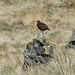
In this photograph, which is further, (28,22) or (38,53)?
(28,22)

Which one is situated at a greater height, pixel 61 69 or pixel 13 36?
pixel 61 69

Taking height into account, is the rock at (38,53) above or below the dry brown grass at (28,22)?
above

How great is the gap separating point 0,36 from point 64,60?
24.3 feet

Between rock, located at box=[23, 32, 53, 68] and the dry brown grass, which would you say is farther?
the dry brown grass

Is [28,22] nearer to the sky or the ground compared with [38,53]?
nearer to the ground

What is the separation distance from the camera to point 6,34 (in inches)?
513

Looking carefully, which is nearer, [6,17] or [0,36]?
[0,36]

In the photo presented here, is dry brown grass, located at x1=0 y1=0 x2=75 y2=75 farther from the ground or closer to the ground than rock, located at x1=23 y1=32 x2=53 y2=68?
closer to the ground

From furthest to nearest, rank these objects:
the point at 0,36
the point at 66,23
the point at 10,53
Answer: the point at 66,23 → the point at 0,36 → the point at 10,53

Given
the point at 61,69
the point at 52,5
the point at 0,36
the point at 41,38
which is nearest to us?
the point at 61,69

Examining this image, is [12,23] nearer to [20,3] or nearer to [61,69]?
[20,3]

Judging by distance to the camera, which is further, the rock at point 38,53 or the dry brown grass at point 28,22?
the dry brown grass at point 28,22

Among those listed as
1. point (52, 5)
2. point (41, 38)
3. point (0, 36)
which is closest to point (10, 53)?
point (0, 36)

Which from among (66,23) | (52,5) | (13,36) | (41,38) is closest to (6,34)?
(13,36)
